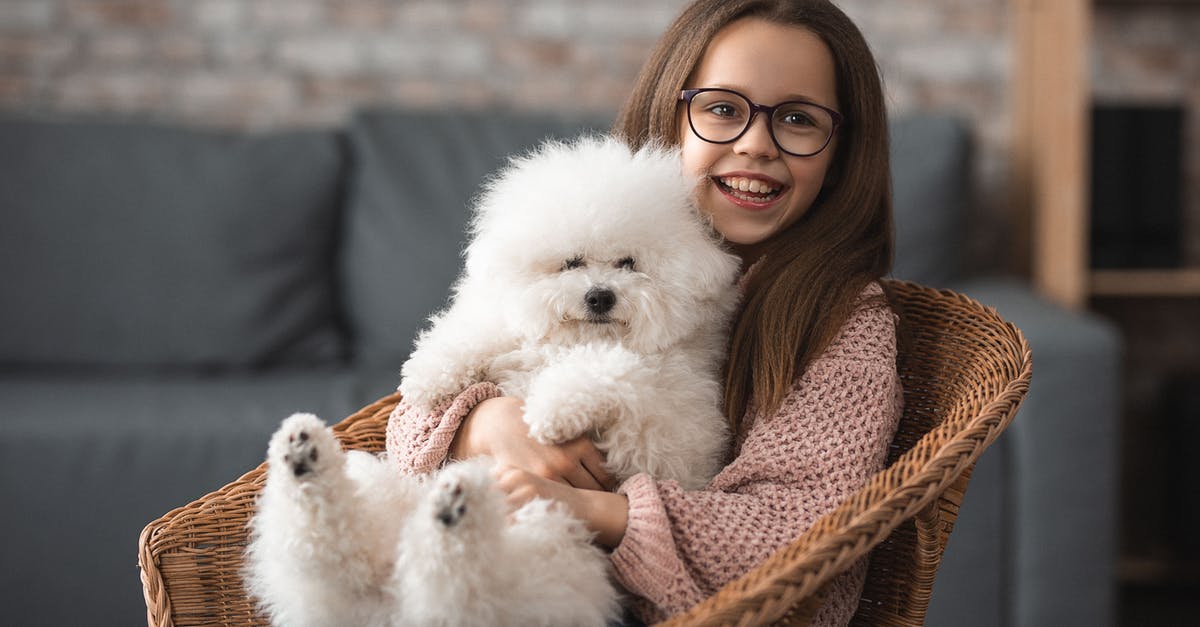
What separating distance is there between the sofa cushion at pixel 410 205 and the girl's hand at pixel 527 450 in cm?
132

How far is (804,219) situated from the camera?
1489 millimetres

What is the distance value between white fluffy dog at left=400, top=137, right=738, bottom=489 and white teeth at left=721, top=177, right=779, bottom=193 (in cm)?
12

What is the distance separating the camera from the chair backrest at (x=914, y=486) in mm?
984

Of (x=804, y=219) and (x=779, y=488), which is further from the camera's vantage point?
(x=804, y=219)

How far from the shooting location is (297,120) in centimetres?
298

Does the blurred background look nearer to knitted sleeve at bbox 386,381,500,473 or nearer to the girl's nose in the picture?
the girl's nose

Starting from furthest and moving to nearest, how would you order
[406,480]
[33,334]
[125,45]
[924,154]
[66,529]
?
[125,45], [924,154], [33,334], [66,529], [406,480]

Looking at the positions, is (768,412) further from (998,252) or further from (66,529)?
(998,252)

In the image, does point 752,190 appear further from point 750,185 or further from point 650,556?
point 650,556

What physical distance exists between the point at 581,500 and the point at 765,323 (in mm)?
350

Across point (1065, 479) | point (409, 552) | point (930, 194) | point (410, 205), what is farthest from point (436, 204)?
point (409, 552)

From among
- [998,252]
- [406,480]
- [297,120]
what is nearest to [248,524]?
[406,480]

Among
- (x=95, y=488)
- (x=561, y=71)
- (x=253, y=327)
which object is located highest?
(x=561, y=71)

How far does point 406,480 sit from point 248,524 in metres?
0.23
